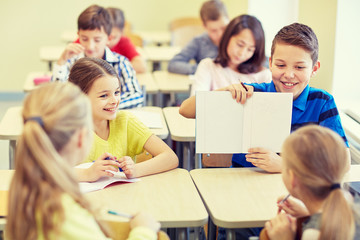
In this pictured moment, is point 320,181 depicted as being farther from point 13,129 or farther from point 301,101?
point 13,129

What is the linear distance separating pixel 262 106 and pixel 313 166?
674 millimetres

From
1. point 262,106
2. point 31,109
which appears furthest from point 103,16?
point 31,109

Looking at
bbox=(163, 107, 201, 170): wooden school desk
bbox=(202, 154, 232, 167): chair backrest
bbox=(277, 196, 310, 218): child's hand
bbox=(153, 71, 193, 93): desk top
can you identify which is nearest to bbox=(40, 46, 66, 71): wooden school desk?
bbox=(153, 71, 193, 93): desk top

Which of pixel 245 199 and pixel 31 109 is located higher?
pixel 31 109

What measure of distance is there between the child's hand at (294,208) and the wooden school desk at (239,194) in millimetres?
77

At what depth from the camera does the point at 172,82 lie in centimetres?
379

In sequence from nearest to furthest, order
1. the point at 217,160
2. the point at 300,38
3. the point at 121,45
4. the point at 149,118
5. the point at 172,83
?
the point at 300,38 → the point at 217,160 → the point at 149,118 → the point at 172,83 → the point at 121,45

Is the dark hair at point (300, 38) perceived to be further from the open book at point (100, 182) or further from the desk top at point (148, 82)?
the desk top at point (148, 82)

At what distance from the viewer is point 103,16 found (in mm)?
3305

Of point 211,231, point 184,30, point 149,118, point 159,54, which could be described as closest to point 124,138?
point 211,231

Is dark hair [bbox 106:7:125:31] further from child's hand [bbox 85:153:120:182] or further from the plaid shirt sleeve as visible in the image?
child's hand [bbox 85:153:120:182]

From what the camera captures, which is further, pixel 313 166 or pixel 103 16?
pixel 103 16

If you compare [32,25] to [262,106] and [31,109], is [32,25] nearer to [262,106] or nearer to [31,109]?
[262,106]

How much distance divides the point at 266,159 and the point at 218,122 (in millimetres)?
244
